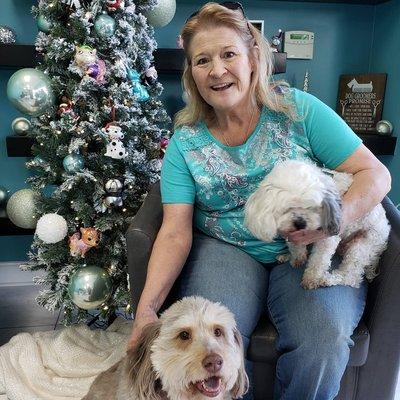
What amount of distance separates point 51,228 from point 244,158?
94cm

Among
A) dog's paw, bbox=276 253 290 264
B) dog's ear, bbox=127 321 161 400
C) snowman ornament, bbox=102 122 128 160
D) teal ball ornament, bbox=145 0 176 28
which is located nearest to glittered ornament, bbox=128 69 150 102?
snowman ornament, bbox=102 122 128 160

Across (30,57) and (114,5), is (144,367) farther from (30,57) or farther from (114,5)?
(30,57)

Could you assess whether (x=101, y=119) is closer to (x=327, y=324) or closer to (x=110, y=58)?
(x=110, y=58)

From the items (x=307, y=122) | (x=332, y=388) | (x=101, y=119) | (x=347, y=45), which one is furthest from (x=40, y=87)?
(x=347, y=45)

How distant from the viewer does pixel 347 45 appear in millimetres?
2811

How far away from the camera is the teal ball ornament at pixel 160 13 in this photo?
2.05m

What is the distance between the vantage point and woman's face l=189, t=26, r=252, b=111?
4.55ft

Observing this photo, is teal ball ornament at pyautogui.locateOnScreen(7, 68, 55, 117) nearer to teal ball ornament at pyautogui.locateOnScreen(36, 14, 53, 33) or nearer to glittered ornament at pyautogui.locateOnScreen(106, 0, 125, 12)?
teal ball ornament at pyautogui.locateOnScreen(36, 14, 53, 33)

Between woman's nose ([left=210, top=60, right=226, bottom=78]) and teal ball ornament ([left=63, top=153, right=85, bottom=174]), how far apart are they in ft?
2.54

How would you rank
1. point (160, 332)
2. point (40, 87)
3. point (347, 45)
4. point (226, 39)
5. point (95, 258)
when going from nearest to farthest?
1. point (160, 332)
2. point (226, 39)
3. point (40, 87)
4. point (95, 258)
5. point (347, 45)

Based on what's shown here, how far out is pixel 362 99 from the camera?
275cm

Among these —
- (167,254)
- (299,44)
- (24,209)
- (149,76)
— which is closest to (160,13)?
(149,76)

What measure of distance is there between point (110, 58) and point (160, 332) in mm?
1300

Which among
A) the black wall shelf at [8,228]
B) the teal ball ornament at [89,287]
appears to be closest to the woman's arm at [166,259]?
the teal ball ornament at [89,287]
